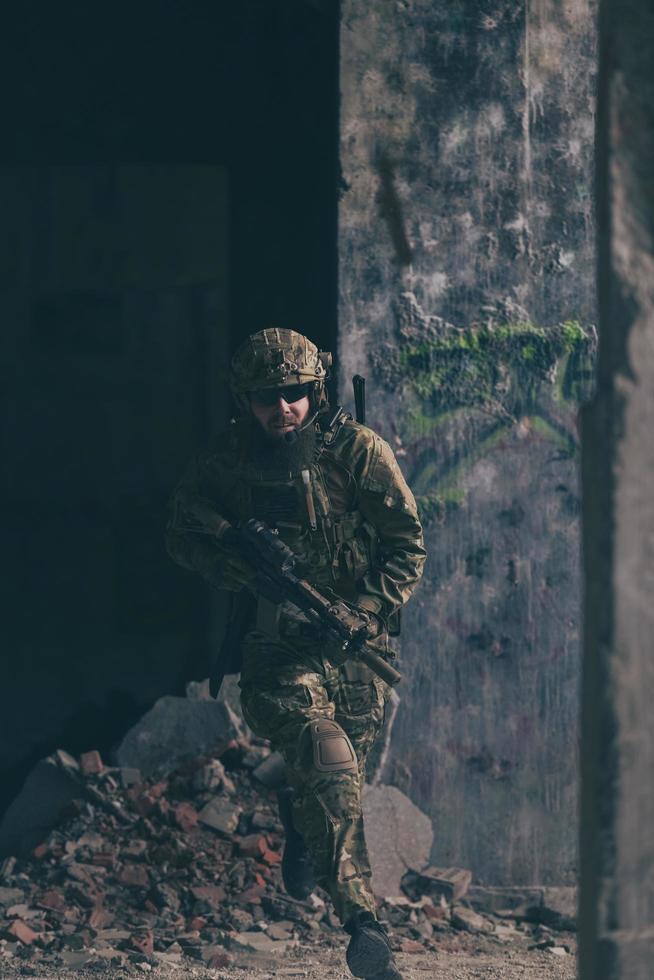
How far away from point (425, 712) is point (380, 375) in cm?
120

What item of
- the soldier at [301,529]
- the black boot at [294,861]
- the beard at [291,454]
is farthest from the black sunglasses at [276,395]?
the black boot at [294,861]

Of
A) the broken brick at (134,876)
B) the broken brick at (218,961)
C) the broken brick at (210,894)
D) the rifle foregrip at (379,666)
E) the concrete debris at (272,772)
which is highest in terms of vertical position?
the rifle foregrip at (379,666)

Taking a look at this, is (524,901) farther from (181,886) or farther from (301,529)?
(301,529)

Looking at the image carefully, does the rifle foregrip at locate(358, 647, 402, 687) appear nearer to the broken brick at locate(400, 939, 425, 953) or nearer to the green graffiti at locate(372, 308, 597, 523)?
the green graffiti at locate(372, 308, 597, 523)

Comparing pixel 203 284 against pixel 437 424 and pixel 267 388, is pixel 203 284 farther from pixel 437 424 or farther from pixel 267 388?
pixel 267 388

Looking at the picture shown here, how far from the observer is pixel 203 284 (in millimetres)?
6922

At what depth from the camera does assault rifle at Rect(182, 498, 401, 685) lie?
16.1ft

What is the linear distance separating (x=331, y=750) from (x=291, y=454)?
90 cm

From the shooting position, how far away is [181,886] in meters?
5.75

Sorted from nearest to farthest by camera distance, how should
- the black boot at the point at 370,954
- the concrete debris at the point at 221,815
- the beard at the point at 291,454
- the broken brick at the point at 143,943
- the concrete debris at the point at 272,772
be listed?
1. the black boot at the point at 370,954
2. the beard at the point at 291,454
3. the broken brick at the point at 143,943
4. the concrete debris at the point at 221,815
5. the concrete debris at the point at 272,772

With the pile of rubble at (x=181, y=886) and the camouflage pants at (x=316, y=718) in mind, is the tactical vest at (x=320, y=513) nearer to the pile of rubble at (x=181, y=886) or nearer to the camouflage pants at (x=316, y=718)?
the camouflage pants at (x=316, y=718)

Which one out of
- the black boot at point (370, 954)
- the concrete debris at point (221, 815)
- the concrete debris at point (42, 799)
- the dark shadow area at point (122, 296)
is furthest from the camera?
the dark shadow area at point (122, 296)

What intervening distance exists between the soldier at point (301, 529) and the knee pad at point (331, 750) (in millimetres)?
16

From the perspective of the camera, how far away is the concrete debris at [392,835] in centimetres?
581
